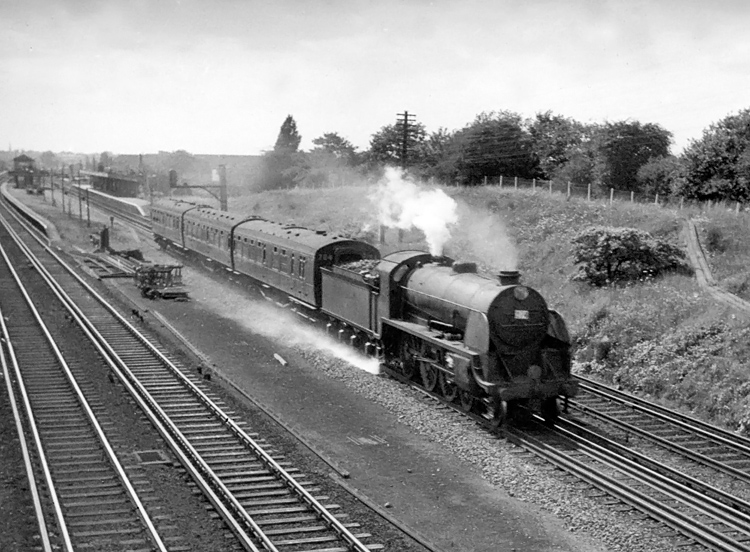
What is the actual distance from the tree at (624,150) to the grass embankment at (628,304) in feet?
14.2

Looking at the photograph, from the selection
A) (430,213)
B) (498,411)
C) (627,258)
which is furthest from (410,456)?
(627,258)

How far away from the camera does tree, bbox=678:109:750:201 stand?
29.5 meters

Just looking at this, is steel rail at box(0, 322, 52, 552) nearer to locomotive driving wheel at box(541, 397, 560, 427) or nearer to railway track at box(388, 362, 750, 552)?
railway track at box(388, 362, 750, 552)

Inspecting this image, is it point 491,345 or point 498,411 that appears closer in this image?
point 491,345

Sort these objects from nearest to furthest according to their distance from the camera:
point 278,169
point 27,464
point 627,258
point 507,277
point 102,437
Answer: point 27,464
point 102,437
point 507,277
point 627,258
point 278,169

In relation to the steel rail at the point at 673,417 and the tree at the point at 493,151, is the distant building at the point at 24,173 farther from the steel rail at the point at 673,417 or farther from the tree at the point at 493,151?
the steel rail at the point at 673,417

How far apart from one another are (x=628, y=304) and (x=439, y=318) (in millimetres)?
7311

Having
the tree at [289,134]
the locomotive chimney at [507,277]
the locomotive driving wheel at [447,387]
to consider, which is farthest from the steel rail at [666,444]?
the tree at [289,134]

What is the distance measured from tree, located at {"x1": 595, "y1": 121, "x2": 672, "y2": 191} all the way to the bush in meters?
13.3

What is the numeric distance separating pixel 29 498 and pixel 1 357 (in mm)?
9410

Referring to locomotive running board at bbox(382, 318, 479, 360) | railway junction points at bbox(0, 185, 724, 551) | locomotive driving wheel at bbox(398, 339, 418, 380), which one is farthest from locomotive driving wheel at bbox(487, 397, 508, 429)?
locomotive driving wheel at bbox(398, 339, 418, 380)

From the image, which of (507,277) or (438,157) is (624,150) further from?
(507,277)

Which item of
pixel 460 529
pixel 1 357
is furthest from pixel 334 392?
pixel 1 357

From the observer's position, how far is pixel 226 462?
42.2 feet
